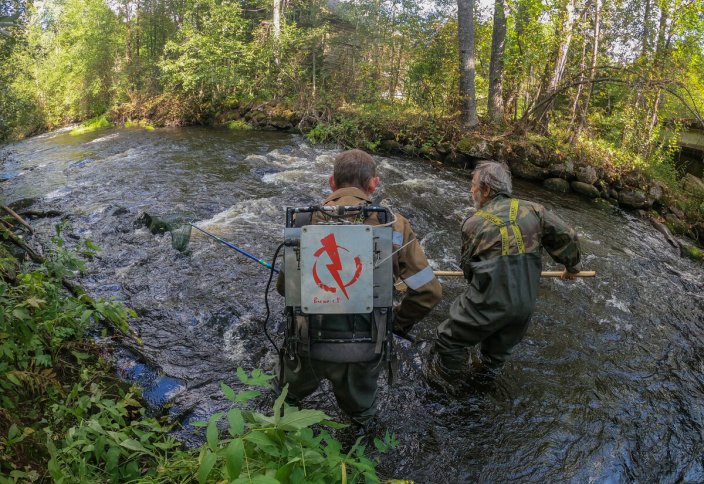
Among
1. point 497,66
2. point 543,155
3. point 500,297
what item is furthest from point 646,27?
point 500,297

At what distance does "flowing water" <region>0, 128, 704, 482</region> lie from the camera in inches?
123

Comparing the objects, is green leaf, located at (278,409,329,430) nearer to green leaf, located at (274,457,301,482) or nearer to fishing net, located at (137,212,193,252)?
green leaf, located at (274,457,301,482)

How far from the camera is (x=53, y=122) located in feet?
66.5

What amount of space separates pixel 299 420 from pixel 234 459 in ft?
0.95

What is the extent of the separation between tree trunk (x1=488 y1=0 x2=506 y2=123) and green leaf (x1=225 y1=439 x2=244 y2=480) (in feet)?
39.1

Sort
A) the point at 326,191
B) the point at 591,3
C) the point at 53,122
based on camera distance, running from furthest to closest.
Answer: the point at 53,122
the point at 591,3
the point at 326,191

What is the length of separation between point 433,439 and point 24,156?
1391 cm

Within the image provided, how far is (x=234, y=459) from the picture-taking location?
1.48 meters

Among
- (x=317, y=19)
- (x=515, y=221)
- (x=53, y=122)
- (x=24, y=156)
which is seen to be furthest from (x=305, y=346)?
(x=53, y=122)

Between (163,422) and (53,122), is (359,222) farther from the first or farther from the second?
(53,122)

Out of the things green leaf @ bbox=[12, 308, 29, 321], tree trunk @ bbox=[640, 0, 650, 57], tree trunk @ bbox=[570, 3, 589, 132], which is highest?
tree trunk @ bbox=[640, 0, 650, 57]

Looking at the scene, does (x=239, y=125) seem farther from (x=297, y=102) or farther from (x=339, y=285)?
(x=339, y=285)

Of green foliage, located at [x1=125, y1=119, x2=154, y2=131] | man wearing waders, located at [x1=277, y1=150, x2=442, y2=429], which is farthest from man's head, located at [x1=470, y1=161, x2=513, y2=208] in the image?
green foliage, located at [x1=125, y1=119, x2=154, y2=131]

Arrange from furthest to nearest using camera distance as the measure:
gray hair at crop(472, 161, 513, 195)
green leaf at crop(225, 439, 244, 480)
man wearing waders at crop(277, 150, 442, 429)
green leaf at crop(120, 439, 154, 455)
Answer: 1. gray hair at crop(472, 161, 513, 195)
2. man wearing waders at crop(277, 150, 442, 429)
3. green leaf at crop(120, 439, 154, 455)
4. green leaf at crop(225, 439, 244, 480)
